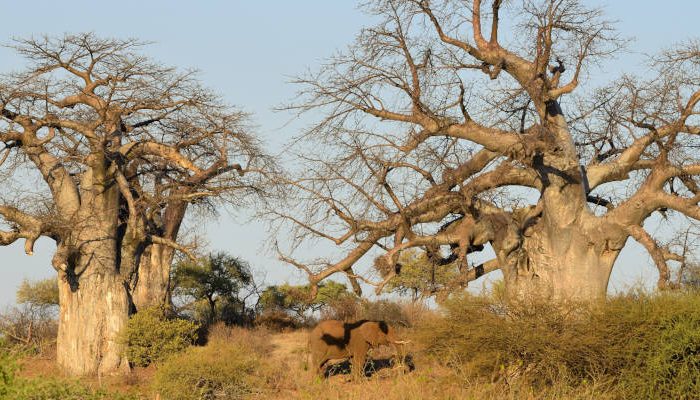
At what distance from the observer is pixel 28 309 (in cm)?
2791

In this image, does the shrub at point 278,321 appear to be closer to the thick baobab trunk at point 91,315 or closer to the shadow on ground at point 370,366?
the thick baobab trunk at point 91,315

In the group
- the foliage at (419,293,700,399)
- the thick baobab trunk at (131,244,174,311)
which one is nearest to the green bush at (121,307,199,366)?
the thick baobab trunk at (131,244,174,311)

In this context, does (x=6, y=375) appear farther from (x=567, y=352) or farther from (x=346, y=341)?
(x=567, y=352)

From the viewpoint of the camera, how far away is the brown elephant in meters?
18.7

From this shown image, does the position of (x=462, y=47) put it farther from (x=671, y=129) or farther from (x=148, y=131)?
(x=148, y=131)

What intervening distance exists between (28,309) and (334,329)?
1224 cm

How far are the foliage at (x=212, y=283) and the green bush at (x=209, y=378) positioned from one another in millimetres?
11814

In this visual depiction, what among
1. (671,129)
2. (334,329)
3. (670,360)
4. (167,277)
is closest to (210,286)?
(167,277)

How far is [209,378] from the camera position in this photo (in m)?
17.7

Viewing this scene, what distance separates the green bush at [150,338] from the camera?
2214 cm

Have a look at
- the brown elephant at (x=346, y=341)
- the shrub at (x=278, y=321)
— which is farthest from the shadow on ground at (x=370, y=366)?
the shrub at (x=278, y=321)

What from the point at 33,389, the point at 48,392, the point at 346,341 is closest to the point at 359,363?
the point at 346,341

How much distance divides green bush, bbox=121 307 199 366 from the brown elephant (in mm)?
4536

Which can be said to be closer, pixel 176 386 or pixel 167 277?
pixel 176 386
